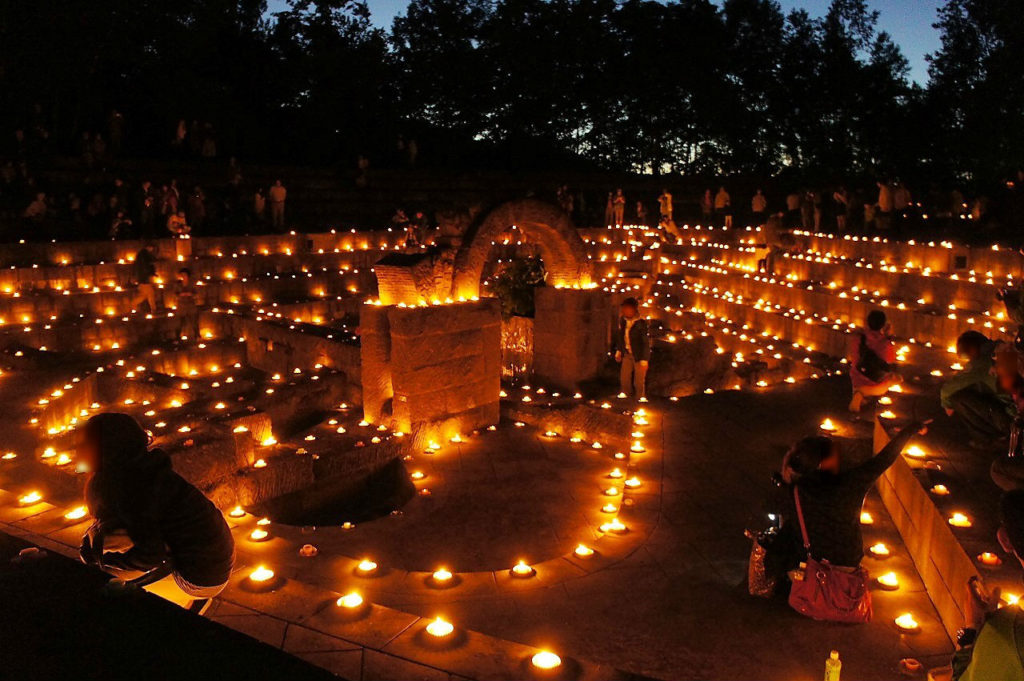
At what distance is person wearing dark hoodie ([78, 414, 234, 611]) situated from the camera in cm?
305

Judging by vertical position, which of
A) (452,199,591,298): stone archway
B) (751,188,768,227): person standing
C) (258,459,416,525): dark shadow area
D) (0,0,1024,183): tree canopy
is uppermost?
(0,0,1024,183): tree canopy

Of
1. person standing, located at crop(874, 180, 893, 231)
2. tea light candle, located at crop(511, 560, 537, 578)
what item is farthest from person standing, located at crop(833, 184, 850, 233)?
tea light candle, located at crop(511, 560, 537, 578)

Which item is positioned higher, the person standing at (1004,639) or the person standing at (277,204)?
the person standing at (277,204)

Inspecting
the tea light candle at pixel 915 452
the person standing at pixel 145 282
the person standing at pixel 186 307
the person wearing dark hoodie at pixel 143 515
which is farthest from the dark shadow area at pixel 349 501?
the person standing at pixel 145 282

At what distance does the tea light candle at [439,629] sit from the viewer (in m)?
3.56

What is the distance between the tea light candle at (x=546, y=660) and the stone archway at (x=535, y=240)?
20.7 ft

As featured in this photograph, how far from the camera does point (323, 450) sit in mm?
7820

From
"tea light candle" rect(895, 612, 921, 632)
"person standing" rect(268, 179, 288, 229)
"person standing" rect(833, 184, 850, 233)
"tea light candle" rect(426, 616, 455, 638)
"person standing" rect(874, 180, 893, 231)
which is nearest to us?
"tea light candle" rect(426, 616, 455, 638)

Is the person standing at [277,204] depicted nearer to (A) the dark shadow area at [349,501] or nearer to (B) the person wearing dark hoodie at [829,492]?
(A) the dark shadow area at [349,501]

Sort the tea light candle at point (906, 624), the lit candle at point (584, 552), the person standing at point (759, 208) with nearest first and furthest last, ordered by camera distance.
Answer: the tea light candle at point (906, 624)
the lit candle at point (584, 552)
the person standing at point (759, 208)

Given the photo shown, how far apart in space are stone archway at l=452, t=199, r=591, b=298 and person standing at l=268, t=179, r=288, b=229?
9.92m

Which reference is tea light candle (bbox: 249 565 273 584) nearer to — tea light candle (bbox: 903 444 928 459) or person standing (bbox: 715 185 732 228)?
tea light candle (bbox: 903 444 928 459)

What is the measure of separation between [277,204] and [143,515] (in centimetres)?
1674

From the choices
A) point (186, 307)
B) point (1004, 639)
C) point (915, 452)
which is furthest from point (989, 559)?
point (186, 307)
